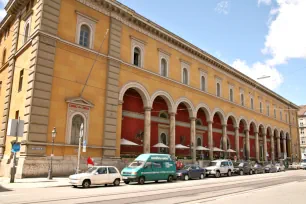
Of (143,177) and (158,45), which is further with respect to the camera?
(158,45)

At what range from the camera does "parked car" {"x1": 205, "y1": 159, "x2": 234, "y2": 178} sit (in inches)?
1065

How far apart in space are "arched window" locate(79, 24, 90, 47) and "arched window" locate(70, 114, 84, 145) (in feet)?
21.0

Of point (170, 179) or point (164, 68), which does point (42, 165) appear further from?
point (164, 68)

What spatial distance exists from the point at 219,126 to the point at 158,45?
17842 mm

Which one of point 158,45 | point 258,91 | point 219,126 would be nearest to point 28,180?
point 158,45

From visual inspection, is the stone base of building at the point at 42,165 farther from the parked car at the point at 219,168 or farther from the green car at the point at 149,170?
the parked car at the point at 219,168

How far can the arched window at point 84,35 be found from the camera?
79.0 ft

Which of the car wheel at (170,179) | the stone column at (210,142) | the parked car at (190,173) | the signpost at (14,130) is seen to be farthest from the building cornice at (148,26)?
the car wheel at (170,179)

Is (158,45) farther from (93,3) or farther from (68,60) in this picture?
(68,60)

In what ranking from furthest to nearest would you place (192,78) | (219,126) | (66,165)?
(219,126)
(192,78)
(66,165)

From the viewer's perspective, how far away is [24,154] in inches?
747

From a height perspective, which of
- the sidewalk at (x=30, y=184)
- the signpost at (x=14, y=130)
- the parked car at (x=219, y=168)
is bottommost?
Result: the sidewalk at (x=30, y=184)

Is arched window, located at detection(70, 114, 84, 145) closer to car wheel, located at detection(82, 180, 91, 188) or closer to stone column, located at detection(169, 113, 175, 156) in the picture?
car wheel, located at detection(82, 180, 91, 188)

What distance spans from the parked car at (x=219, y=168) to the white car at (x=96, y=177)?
1205cm
